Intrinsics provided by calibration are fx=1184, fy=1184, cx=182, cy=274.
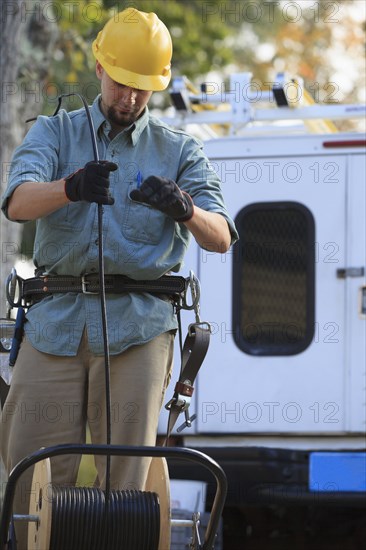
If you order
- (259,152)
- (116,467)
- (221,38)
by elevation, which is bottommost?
(116,467)

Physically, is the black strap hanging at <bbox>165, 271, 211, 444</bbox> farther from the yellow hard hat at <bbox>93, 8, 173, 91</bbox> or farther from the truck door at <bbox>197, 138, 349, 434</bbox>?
the truck door at <bbox>197, 138, 349, 434</bbox>

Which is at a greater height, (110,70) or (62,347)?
(110,70)

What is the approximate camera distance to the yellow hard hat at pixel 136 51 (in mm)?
4078

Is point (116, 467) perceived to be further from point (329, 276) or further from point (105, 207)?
point (329, 276)

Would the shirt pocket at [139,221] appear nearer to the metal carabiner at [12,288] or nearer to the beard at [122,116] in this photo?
the beard at [122,116]

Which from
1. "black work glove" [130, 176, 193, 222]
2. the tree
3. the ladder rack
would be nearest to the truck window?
the ladder rack

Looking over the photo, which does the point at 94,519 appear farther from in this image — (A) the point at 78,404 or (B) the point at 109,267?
(B) the point at 109,267

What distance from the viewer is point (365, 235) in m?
6.46

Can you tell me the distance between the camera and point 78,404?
4.07 meters

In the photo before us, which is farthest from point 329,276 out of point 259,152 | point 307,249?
point 259,152

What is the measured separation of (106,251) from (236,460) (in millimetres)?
2752

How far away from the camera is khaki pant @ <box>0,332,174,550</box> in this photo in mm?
4012

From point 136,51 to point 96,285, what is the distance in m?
0.83

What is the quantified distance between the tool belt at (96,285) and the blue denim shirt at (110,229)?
2 cm
